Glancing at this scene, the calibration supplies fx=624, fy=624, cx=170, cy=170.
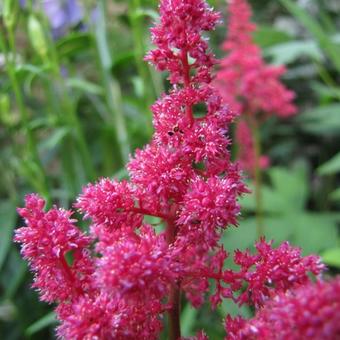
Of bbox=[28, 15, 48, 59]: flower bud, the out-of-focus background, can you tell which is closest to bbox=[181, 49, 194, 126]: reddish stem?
the out-of-focus background

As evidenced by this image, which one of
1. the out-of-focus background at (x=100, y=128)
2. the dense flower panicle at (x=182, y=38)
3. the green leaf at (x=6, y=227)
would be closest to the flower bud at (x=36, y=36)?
the out-of-focus background at (x=100, y=128)

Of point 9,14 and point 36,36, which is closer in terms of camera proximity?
point 9,14

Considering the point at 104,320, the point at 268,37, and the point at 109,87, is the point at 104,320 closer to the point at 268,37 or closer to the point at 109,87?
the point at 109,87

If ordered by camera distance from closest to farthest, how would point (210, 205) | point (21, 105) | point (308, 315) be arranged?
point (308, 315) < point (210, 205) < point (21, 105)

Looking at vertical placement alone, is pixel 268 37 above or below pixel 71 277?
above

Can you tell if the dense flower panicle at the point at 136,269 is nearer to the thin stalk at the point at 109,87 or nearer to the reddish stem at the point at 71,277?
the reddish stem at the point at 71,277

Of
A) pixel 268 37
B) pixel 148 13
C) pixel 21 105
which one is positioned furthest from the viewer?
pixel 268 37

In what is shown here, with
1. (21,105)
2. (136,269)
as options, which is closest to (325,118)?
(21,105)
